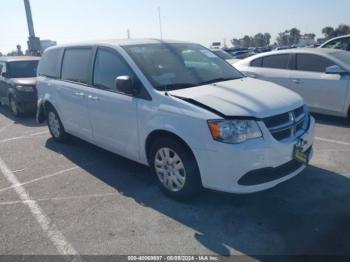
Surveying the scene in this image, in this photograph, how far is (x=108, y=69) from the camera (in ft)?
15.6

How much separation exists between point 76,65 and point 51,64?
3.91 ft

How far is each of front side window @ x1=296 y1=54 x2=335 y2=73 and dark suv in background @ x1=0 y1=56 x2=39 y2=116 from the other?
267 inches

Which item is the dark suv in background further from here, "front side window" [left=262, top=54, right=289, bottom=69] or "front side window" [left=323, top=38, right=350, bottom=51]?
"front side window" [left=323, top=38, right=350, bottom=51]

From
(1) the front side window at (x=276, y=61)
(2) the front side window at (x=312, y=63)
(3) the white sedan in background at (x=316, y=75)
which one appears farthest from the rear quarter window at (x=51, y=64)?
(2) the front side window at (x=312, y=63)

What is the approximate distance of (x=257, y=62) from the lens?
831 cm

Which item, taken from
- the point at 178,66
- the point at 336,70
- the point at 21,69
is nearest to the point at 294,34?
the point at 21,69

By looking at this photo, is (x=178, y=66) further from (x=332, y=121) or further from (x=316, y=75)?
(x=332, y=121)

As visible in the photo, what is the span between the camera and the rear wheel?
6481 mm

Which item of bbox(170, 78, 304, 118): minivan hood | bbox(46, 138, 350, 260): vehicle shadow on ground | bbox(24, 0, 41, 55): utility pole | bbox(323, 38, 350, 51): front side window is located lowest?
bbox(46, 138, 350, 260): vehicle shadow on ground

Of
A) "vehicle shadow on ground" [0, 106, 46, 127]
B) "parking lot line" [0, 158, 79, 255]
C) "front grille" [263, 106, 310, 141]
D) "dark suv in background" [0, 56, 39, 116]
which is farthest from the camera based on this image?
"dark suv in background" [0, 56, 39, 116]

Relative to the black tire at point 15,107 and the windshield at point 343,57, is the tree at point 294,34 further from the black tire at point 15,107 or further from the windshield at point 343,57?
the black tire at point 15,107

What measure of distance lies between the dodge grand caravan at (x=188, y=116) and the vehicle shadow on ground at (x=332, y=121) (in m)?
2.94

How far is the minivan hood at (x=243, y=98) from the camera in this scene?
352 centimetres

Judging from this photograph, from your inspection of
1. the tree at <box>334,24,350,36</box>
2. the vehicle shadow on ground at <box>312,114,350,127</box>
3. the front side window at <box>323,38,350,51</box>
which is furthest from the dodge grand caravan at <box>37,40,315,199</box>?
the tree at <box>334,24,350,36</box>
